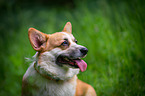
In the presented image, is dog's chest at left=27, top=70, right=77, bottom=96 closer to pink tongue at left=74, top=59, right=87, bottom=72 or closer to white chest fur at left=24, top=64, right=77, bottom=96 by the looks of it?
white chest fur at left=24, top=64, right=77, bottom=96

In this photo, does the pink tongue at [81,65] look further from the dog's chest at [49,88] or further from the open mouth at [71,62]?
the dog's chest at [49,88]

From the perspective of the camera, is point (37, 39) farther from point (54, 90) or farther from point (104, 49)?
point (104, 49)

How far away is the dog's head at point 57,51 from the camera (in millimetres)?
2426

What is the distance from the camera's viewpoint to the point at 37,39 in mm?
2545

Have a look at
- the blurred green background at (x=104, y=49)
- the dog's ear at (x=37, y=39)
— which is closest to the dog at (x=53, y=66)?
the dog's ear at (x=37, y=39)

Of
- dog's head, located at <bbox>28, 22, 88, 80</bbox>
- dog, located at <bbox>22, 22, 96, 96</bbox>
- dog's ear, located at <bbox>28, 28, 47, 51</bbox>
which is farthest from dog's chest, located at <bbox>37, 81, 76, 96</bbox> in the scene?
dog's ear, located at <bbox>28, 28, 47, 51</bbox>

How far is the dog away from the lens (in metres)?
2.42

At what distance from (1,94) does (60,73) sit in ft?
7.61

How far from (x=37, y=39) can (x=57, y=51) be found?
41cm

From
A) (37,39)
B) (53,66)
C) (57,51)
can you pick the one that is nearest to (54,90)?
(53,66)

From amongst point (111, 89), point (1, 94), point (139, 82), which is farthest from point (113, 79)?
point (1, 94)

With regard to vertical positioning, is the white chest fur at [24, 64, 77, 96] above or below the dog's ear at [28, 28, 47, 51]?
below

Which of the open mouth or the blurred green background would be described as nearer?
the open mouth

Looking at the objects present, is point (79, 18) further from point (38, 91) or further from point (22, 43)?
point (38, 91)
